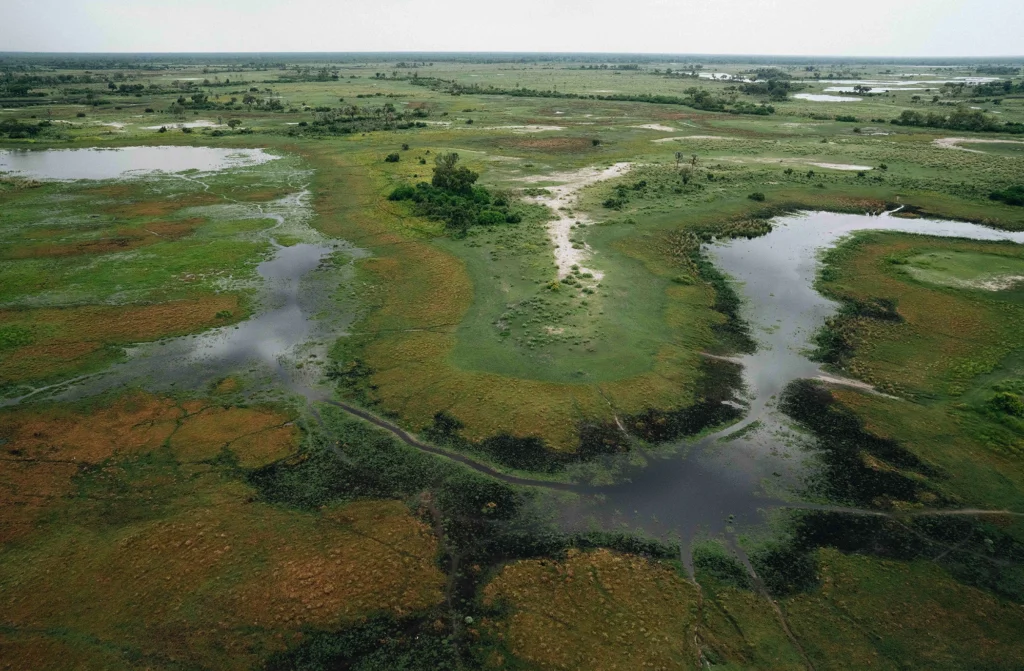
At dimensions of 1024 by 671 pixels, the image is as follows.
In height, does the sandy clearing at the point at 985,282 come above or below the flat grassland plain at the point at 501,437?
above

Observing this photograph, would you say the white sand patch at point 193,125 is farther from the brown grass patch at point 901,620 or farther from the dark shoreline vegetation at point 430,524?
the brown grass patch at point 901,620

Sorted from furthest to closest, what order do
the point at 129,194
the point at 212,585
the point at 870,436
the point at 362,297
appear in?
the point at 129,194 → the point at 362,297 → the point at 870,436 → the point at 212,585

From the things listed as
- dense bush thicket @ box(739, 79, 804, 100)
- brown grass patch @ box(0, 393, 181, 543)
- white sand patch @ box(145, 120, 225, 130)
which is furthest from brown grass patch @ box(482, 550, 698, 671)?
dense bush thicket @ box(739, 79, 804, 100)

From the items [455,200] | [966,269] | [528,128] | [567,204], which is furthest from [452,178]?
[528,128]

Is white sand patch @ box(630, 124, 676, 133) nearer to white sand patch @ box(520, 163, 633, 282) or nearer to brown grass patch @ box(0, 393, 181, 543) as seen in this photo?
white sand patch @ box(520, 163, 633, 282)

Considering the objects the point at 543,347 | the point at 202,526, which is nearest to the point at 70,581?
the point at 202,526

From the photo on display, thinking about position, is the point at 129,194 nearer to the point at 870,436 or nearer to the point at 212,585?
the point at 212,585

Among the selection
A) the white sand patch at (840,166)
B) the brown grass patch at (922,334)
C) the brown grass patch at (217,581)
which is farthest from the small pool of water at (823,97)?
the brown grass patch at (217,581)
